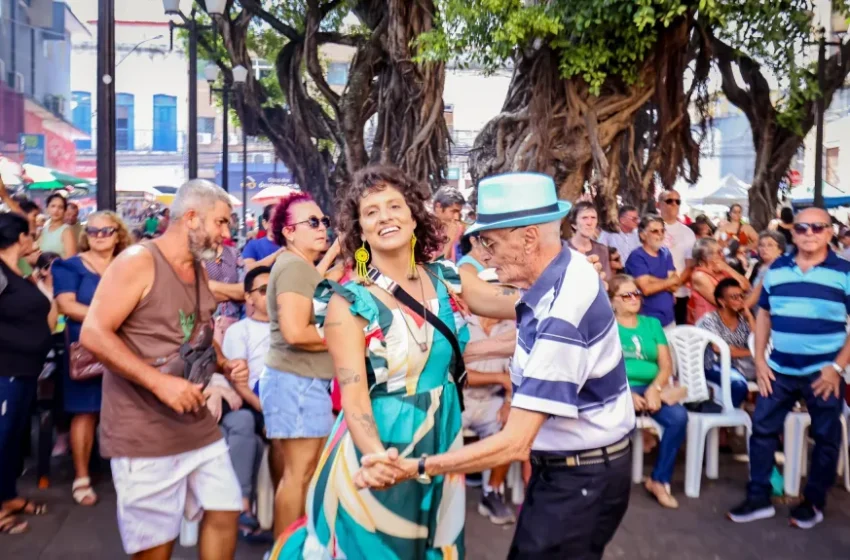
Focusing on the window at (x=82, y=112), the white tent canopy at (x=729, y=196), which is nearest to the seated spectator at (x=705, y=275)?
the white tent canopy at (x=729, y=196)

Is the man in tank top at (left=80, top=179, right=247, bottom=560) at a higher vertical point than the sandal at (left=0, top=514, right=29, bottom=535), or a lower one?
higher

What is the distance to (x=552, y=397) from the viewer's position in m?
2.29

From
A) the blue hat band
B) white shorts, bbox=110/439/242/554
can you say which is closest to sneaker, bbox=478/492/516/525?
white shorts, bbox=110/439/242/554

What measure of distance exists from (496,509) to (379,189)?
2874mm

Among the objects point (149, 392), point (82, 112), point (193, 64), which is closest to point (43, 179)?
point (193, 64)

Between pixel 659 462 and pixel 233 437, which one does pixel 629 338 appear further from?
pixel 233 437

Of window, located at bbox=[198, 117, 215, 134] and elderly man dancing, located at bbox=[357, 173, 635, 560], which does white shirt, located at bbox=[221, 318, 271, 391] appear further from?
window, located at bbox=[198, 117, 215, 134]

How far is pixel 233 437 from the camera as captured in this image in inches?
187

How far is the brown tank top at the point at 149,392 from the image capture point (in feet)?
10.5

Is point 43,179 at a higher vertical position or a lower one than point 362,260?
higher

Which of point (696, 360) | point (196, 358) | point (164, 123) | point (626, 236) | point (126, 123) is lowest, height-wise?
point (696, 360)

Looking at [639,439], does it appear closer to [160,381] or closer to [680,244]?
[680,244]

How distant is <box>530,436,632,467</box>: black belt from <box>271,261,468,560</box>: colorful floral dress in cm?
37

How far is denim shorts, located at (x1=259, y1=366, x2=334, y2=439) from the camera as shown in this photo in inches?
156
